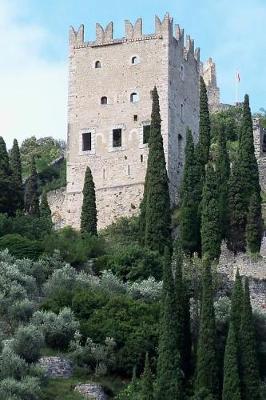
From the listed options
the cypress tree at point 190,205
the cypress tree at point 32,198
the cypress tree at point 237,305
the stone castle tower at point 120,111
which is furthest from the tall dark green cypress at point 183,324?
the stone castle tower at point 120,111

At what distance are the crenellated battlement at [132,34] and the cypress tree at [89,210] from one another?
31.9ft

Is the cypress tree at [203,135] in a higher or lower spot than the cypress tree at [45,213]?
higher

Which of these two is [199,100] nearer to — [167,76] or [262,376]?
[167,76]

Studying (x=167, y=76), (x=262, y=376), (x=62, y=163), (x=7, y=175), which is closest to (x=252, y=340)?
(x=262, y=376)

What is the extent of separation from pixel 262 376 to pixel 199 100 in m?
27.5

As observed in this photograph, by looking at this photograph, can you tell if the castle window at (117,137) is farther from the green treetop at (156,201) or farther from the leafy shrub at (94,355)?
the leafy shrub at (94,355)

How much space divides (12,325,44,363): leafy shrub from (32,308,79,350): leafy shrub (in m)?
1.25

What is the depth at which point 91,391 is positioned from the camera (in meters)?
47.5

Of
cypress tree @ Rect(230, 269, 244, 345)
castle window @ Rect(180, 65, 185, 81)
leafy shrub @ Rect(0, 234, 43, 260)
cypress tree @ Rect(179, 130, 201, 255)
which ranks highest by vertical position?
castle window @ Rect(180, 65, 185, 81)

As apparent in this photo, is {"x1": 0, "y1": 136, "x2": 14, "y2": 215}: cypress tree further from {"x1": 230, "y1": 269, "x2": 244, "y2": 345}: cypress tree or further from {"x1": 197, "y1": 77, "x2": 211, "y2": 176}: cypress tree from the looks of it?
{"x1": 230, "y1": 269, "x2": 244, "y2": 345}: cypress tree

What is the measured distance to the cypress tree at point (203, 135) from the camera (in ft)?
222

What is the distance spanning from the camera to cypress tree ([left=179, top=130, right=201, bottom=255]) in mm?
62062

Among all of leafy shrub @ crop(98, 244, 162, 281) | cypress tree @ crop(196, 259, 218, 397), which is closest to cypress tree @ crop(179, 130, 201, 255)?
leafy shrub @ crop(98, 244, 162, 281)

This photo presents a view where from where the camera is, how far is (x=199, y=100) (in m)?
76.1
